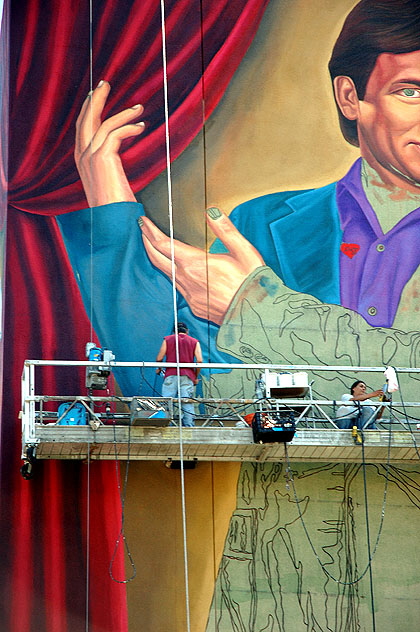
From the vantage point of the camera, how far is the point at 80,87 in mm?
14664

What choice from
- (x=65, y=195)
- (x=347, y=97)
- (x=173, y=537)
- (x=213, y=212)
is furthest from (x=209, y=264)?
(x=173, y=537)

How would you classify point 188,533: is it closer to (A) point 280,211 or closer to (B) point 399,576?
(B) point 399,576

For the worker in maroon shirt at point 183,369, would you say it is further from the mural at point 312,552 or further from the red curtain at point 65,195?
the mural at point 312,552

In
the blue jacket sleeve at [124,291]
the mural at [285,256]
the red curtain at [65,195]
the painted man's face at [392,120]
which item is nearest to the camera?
the red curtain at [65,195]

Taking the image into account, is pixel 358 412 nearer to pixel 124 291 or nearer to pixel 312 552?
pixel 312 552

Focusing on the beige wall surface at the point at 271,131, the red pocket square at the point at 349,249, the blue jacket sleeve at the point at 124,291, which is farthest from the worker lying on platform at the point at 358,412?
the beige wall surface at the point at 271,131

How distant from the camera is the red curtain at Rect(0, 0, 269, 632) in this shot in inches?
510

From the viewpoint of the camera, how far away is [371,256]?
14727mm

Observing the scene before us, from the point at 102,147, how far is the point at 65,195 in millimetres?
828

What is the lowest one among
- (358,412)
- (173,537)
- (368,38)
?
(173,537)

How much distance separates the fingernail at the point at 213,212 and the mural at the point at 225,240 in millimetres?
64

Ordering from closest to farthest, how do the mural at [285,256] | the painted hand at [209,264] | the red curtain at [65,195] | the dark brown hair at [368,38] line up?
the red curtain at [65,195], the mural at [285,256], the painted hand at [209,264], the dark brown hair at [368,38]

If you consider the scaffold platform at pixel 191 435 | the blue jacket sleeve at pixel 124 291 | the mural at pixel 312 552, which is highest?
the blue jacket sleeve at pixel 124 291

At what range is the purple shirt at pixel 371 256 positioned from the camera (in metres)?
14.6
